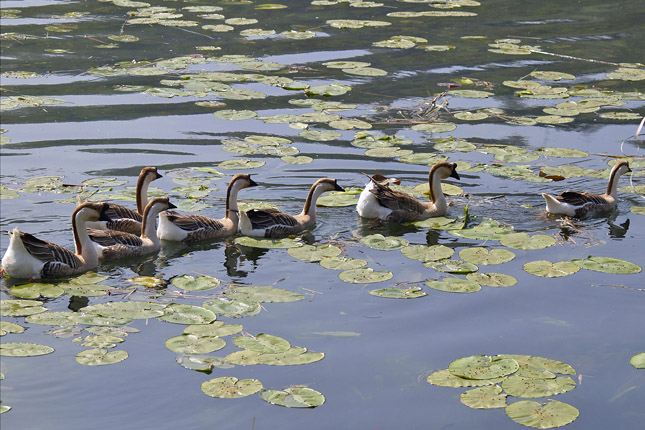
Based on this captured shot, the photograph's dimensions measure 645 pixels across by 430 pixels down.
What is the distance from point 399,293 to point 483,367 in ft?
5.41

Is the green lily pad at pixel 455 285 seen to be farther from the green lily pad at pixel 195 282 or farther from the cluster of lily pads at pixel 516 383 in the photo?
the green lily pad at pixel 195 282

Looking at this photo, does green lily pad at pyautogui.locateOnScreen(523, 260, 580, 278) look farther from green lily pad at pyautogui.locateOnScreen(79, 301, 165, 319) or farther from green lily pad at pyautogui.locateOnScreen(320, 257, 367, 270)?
green lily pad at pyautogui.locateOnScreen(79, 301, 165, 319)

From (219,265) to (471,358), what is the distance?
337 cm

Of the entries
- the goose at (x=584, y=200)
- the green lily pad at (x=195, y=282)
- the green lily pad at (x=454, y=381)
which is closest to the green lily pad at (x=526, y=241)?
the goose at (x=584, y=200)

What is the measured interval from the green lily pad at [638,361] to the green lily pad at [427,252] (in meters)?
2.49

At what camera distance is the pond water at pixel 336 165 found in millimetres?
7211

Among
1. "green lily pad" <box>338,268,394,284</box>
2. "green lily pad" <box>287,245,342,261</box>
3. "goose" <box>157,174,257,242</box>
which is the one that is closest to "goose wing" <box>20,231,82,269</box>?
"goose" <box>157,174,257,242</box>

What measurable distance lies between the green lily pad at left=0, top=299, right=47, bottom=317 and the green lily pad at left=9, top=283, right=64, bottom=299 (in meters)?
0.18

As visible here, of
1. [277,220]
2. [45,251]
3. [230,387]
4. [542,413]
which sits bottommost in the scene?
[542,413]

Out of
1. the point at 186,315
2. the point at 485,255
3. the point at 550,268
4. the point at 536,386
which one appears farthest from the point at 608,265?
the point at 186,315

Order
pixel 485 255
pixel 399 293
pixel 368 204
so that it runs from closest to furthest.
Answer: pixel 399 293 → pixel 485 255 → pixel 368 204

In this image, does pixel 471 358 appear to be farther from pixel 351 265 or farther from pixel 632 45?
pixel 632 45

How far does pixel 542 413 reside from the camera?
6.80m

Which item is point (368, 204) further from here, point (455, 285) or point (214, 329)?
point (214, 329)
